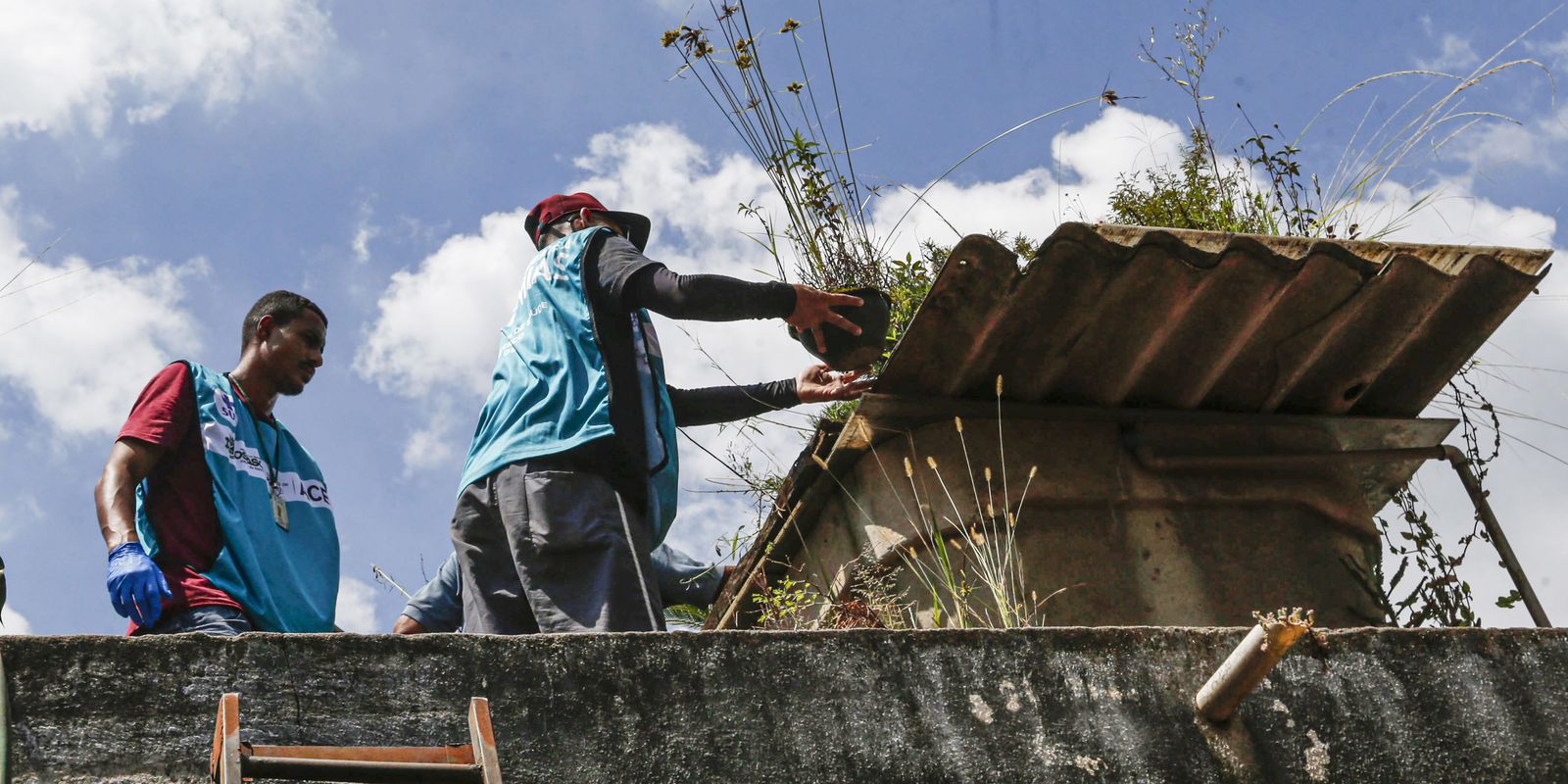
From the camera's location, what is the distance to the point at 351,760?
1.99 meters

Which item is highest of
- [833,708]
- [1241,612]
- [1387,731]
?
[1241,612]

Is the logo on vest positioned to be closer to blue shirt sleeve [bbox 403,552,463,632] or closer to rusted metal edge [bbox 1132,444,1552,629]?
blue shirt sleeve [bbox 403,552,463,632]

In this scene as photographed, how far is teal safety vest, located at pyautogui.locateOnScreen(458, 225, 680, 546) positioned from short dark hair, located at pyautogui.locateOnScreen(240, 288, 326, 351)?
2.12ft

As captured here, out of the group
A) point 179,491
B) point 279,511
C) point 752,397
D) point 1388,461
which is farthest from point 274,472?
point 1388,461

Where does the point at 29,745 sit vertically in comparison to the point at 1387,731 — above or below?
above

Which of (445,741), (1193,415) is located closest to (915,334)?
(1193,415)

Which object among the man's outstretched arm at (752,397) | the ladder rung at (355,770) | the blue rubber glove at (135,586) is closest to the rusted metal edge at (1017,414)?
the man's outstretched arm at (752,397)

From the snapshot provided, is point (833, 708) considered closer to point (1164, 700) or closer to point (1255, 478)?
point (1164, 700)

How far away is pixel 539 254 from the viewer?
13.9ft

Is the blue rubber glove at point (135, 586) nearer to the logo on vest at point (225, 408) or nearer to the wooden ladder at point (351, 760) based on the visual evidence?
the logo on vest at point (225, 408)

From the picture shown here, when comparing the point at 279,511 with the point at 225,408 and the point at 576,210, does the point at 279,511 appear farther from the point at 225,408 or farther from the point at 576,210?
the point at 576,210

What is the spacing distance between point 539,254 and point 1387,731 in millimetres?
2596

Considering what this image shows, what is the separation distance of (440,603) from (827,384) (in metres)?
1.52

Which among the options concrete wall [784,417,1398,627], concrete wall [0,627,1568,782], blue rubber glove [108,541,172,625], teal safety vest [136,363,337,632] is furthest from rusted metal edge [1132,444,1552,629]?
blue rubber glove [108,541,172,625]
